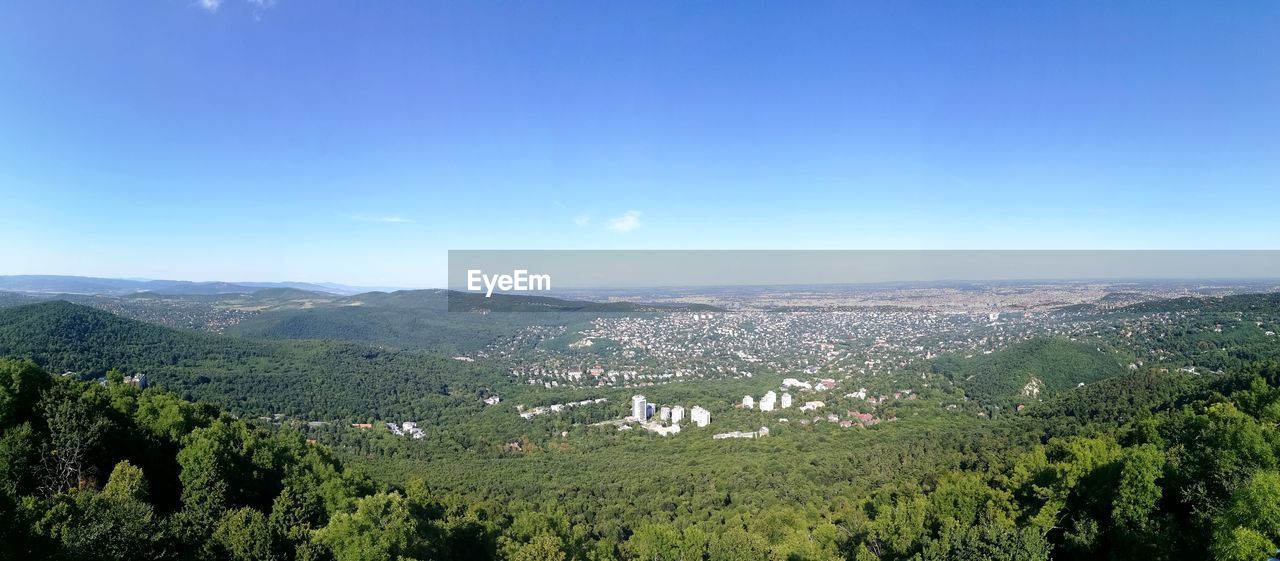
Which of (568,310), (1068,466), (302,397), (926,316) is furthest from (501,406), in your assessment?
(926,316)

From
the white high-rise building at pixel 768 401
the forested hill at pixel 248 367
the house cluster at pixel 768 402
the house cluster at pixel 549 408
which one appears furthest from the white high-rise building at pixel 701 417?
the forested hill at pixel 248 367

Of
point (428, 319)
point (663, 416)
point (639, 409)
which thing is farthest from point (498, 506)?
point (428, 319)

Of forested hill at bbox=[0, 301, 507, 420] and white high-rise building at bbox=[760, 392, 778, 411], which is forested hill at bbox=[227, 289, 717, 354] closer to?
forested hill at bbox=[0, 301, 507, 420]

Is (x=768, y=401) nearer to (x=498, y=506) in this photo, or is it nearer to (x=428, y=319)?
(x=498, y=506)

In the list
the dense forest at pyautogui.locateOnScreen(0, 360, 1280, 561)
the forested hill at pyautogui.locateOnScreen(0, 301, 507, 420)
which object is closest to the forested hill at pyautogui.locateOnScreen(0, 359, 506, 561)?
the dense forest at pyautogui.locateOnScreen(0, 360, 1280, 561)

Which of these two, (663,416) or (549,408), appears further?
(549,408)

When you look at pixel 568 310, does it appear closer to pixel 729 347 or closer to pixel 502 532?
pixel 729 347

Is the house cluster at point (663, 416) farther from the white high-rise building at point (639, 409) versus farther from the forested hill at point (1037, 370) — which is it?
the forested hill at point (1037, 370)
